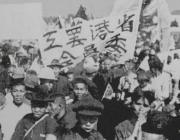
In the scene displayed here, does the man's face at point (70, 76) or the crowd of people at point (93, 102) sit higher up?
the man's face at point (70, 76)

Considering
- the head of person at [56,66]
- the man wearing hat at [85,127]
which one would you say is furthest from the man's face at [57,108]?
the head of person at [56,66]

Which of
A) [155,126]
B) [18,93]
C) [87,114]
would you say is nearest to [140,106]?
[155,126]

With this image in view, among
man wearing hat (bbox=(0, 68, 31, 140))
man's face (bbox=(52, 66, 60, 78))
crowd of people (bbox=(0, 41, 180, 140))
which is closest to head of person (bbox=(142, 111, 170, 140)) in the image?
crowd of people (bbox=(0, 41, 180, 140))

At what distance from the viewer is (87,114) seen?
4.07m

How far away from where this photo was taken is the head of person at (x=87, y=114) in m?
4.04

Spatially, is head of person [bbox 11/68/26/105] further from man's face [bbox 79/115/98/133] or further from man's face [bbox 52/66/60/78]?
man's face [bbox 79/115/98/133]

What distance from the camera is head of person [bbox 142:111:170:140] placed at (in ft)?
15.5

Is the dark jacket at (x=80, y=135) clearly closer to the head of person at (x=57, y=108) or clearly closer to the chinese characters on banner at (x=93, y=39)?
the head of person at (x=57, y=108)

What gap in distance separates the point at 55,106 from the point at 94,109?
0.81m

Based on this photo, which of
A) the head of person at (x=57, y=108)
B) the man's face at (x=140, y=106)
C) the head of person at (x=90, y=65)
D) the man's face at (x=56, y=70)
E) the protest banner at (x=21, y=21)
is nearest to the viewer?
the head of person at (x=57, y=108)

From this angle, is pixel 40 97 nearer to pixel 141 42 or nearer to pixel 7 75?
pixel 7 75

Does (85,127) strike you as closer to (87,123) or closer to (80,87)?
(87,123)

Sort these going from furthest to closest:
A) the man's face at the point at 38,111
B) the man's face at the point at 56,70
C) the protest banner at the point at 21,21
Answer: the protest banner at the point at 21,21 → the man's face at the point at 56,70 → the man's face at the point at 38,111

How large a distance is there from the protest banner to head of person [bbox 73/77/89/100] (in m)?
2.03
